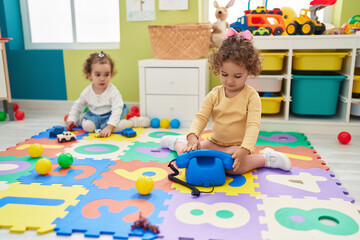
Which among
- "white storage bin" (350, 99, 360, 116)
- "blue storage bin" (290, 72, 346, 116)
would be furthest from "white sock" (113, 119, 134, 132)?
"white storage bin" (350, 99, 360, 116)

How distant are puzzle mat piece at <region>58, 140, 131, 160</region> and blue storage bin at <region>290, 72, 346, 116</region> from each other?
3.99 ft

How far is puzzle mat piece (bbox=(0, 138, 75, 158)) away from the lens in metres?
1.80

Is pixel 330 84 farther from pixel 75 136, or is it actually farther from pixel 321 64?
pixel 75 136

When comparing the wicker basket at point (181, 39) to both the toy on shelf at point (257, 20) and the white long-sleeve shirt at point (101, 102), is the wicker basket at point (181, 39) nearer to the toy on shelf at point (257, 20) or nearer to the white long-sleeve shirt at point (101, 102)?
the toy on shelf at point (257, 20)

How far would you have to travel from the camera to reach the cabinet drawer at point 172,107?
2389 mm

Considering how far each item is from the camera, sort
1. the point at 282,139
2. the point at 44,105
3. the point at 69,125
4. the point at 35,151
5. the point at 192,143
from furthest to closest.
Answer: the point at 44,105 → the point at 69,125 → the point at 282,139 → the point at 35,151 → the point at 192,143

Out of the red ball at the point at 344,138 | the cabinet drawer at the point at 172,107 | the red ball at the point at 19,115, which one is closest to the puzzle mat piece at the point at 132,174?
the cabinet drawer at the point at 172,107

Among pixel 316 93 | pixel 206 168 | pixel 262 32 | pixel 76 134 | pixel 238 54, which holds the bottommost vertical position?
pixel 76 134

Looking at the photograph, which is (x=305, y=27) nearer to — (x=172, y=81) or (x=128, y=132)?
(x=172, y=81)

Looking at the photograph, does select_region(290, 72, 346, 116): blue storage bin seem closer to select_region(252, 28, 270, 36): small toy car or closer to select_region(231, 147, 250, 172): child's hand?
select_region(252, 28, 270, 36): small toy car

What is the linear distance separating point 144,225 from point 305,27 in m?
1.67

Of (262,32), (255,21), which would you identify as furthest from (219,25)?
(262,32)

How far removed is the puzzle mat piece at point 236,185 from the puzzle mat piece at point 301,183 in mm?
34

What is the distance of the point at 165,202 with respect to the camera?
1229 mm
